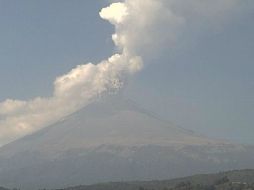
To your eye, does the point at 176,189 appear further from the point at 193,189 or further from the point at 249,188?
the point at 249,188

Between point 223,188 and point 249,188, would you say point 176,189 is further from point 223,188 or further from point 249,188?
point 249,188

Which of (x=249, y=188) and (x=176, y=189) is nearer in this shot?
(x=249, y=188)

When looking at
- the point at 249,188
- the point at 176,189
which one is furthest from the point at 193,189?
the point at 249,188

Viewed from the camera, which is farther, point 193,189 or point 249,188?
point 193,189

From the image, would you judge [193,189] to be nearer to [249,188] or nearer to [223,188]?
[223,188]

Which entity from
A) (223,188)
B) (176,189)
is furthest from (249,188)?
(176,189)
